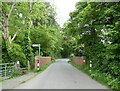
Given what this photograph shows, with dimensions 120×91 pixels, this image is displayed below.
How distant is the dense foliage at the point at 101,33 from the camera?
1655 centimetres

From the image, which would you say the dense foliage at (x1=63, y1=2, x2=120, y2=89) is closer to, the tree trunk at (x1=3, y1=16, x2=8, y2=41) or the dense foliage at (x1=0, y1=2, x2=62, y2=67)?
the dense foliage at (x1=0, y1=2, x2=62, y2=67)

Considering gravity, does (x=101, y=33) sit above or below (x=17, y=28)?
below

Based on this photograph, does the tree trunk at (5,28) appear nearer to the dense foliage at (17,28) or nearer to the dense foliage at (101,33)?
the dense foliage at (17,28)

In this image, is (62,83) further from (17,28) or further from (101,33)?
(17,28)

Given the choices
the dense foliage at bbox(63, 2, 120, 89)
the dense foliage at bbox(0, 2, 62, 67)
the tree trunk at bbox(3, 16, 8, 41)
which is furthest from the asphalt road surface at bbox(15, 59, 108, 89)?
the tree trunk at bbox(3, 16, 8, 41)

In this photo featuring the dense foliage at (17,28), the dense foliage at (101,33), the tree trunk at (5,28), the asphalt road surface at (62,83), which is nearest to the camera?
the asphalt road surface at (62,83)

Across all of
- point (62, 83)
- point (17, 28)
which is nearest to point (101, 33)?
point (17, 28)

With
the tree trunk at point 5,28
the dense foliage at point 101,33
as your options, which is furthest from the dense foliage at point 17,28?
the dense foliage at point 101,33

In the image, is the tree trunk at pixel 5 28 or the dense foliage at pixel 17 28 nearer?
the dense foliage at pixel 17 28

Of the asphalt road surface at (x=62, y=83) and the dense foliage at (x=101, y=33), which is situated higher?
the dense foliage at (x=101, y=33)

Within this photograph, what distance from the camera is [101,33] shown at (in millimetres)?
29016

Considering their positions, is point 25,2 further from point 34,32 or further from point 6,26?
point 34,32

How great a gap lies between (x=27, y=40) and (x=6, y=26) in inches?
214

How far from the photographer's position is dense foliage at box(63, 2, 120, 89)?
54.3 ft
